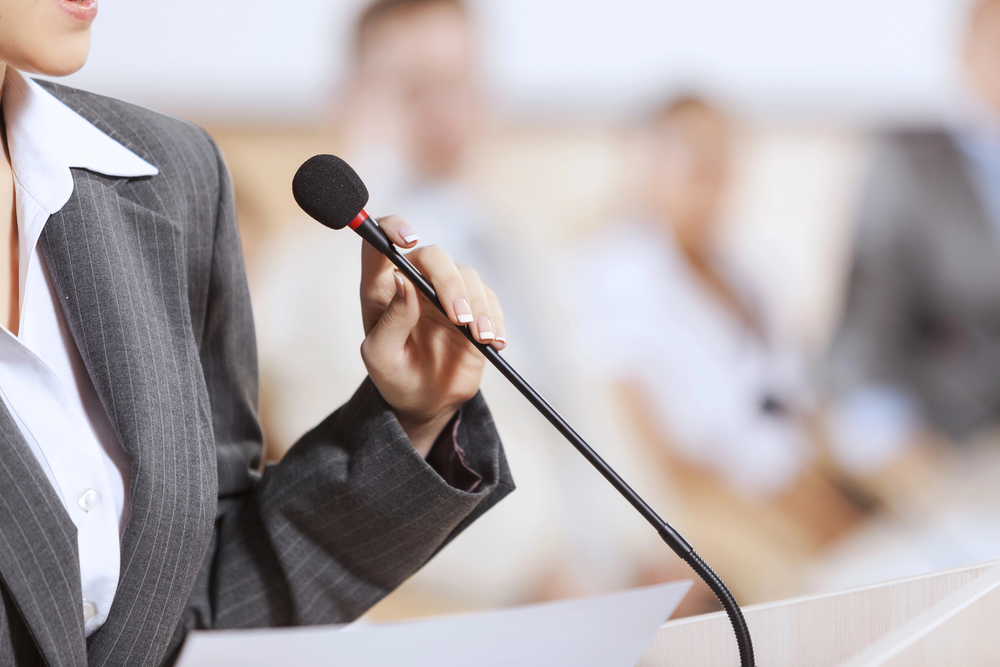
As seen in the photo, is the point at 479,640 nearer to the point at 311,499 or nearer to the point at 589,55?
the point at 311,499

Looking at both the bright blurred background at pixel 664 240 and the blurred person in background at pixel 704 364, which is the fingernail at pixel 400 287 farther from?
the blurred person in background at pixel 704 364

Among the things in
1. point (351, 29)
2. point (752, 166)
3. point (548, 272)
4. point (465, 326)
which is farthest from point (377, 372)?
point (752, 166)

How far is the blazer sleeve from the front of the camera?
0.48m

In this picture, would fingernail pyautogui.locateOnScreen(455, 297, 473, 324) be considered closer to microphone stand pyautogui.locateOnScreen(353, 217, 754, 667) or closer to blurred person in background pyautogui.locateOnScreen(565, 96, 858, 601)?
microphone stand pyautogui.locateOnScreen(353, 217, 754, 667)

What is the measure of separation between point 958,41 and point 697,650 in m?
2.04

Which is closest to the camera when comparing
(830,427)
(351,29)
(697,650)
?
(697,650)

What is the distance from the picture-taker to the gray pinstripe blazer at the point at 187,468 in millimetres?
394

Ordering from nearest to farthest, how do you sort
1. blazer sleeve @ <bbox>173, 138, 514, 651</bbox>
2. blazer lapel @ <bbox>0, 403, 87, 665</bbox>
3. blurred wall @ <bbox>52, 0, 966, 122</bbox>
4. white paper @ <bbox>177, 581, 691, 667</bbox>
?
white paper @ <bbox>177, 581, 691, 667</bbox> → blazer lapel @ <bbox>0, 403, 87, 665</bbox> → blazer sleeve @ <bbox>173, 138, 514, 651</bbox> → blurred wall @ <bbox>52, 0, 966, 122</bbox>

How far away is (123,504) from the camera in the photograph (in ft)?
1.51

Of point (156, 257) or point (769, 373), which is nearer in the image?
point (156, 257)

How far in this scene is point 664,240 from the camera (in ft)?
6.13

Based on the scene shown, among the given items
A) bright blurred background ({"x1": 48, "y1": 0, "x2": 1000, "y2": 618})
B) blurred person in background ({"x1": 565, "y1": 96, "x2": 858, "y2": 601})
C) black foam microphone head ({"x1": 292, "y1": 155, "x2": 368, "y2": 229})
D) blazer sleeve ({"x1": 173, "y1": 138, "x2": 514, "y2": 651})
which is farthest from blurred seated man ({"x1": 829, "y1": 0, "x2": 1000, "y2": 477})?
black foam microphone head ({"x1": 292, "y1": 155, "x2": 368, "y2": 229})

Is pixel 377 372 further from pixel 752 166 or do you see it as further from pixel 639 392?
pixel 752 166

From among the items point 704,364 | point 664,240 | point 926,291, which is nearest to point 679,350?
point 704,364
